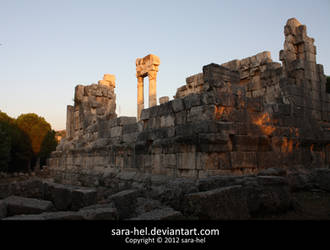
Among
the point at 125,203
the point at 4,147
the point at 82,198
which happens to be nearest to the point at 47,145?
the point at 4,147

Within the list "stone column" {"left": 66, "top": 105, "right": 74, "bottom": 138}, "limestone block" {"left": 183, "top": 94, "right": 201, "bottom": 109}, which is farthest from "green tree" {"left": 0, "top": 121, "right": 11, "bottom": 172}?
"limestone block" {"left": 183, "top": 94, "right": 201, "bottom": 109}

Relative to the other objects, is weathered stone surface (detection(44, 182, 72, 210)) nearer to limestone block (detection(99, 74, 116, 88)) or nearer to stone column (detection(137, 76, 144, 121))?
limestone block (detection(99, 74, 116, 88))

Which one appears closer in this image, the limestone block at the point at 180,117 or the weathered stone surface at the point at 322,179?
the weathered stone surface at the point at 322,179

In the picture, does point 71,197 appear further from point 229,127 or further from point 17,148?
point 17,148

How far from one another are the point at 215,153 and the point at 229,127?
2.16 ft

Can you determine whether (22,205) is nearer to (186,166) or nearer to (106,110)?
(186,166)

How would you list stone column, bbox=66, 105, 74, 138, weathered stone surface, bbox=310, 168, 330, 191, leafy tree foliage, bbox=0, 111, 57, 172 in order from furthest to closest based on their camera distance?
leafy tree foliage, bbox=0, 111, 57, 172 < stone column, bbox=66, 105, 74, 138 < weathered stone surface, bbox=310, 168, 330, 191

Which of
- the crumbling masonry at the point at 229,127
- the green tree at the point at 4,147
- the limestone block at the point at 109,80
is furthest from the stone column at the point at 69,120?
the green tree at the point at 4,147

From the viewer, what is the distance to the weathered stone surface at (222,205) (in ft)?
12.0

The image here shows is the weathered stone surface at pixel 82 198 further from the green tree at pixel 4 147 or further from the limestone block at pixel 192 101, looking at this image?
the green tree at pixel 4 147

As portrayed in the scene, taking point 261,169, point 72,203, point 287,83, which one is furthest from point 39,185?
point 287,83

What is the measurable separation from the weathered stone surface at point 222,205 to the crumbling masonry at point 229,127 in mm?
1761

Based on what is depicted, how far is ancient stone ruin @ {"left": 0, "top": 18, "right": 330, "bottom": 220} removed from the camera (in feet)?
13.6

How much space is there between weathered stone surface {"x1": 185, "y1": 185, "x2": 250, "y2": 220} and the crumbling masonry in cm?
176
